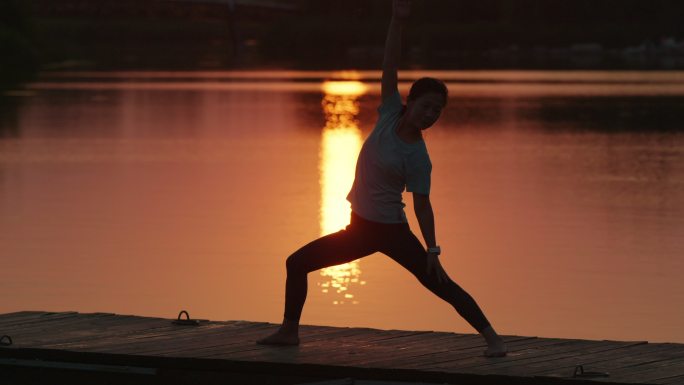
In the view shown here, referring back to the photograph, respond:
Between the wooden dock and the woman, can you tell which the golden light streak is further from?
the woman

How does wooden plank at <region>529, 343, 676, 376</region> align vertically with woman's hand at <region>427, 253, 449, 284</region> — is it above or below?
below

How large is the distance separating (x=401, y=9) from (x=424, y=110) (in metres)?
0.64

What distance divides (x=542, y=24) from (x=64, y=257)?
134380 millimetres

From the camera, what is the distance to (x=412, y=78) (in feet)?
251

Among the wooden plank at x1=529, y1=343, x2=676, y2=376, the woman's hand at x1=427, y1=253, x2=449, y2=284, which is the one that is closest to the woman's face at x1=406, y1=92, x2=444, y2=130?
the woman's hand at x1=427, y1=253, x2=449, y2=284

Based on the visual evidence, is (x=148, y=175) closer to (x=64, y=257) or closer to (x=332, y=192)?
(x=332, y=192)

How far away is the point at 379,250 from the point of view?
415 inches

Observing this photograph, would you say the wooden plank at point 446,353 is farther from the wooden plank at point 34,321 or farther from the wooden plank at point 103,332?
the wooden plank at point 34,321

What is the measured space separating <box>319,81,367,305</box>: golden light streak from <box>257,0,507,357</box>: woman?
5.40m

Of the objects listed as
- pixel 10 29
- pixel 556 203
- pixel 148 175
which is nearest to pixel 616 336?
pixel 556 203

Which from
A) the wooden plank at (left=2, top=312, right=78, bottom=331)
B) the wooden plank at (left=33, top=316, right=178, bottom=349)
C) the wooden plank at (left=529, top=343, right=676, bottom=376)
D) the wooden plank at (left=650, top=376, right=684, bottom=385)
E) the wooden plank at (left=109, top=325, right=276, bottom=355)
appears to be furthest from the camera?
the wooden plank at (left=2, top=312, right=78, bottom=331)

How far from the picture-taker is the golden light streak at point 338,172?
56.5 feet

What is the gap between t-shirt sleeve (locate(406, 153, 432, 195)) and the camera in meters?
10.2

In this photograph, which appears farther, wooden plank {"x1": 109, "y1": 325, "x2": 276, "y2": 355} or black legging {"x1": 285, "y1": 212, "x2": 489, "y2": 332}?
wooden plank {"x1": 109, "y1": 325, "x2": 276, "y2": 355}
